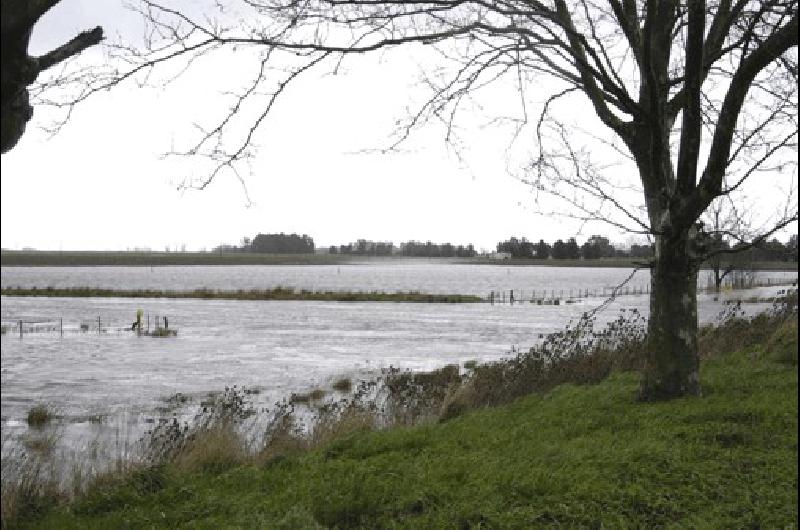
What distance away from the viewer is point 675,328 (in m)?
9.05

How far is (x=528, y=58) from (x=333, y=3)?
108 inches

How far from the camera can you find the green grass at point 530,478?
560cm

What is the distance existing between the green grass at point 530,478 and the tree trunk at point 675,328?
0.36 meters

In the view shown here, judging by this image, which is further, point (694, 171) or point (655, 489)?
point (694, 171)

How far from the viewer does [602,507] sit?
18.5ft

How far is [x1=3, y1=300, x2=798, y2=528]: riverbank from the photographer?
5.63 meters

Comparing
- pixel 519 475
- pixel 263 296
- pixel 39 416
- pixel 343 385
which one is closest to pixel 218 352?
pixel 343 385

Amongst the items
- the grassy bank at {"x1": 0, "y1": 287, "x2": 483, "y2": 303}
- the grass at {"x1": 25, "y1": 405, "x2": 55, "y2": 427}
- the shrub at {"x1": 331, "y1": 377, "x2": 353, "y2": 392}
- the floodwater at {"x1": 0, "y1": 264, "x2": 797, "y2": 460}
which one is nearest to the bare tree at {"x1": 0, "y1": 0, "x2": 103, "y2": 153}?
the floodwater at {"x1": 0, "y1": 264, "x2": 797, "y2": 460}

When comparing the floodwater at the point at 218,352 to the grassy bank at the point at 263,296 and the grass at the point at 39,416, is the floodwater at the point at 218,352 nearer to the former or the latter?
the grass at the point at 39,416

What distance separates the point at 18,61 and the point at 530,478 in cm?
520

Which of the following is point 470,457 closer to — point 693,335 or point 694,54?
point 693,335

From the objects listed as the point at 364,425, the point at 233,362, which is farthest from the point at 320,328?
the point at 364,425

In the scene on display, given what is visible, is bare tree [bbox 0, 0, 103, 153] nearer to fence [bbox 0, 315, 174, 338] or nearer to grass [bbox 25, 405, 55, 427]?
grass [bbox 25, 405, 55, 427]

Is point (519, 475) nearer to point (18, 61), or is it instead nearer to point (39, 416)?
point (18, 61)
